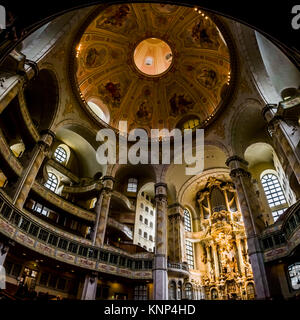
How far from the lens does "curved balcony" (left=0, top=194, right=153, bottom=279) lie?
1395 centimetres

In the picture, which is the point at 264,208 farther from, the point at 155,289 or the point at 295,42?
the point at 295,42

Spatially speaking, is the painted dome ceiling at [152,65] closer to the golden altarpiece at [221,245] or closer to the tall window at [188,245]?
the golden altarpiece at [221,245]

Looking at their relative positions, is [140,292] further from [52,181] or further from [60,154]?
[60,154]

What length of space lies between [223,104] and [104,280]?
64.8ft

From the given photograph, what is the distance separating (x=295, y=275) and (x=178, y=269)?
10441mm

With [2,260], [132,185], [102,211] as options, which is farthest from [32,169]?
[132,185]

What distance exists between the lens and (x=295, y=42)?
17.7 feet

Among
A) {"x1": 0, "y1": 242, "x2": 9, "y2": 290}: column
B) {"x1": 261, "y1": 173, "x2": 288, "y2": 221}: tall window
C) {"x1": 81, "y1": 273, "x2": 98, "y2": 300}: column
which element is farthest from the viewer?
{"x1": 261, "y1": 173, "x2": 288, "y2": 221}: tall window

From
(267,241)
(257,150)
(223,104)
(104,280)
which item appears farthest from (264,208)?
→ (104,280)

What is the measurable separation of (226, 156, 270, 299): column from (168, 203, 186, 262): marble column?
9.39m

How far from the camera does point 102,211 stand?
71.0 feet

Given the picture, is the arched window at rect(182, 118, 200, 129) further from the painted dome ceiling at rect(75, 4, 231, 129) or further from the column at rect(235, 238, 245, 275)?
the column at rect(235, 238, 245, 275)

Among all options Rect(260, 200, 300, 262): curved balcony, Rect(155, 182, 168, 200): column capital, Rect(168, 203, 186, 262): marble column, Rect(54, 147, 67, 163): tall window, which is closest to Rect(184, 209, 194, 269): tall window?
Rect(168, 203, 186, 262): marble column

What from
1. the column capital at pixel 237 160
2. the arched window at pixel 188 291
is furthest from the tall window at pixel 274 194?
the arched window at pixel 188 291
